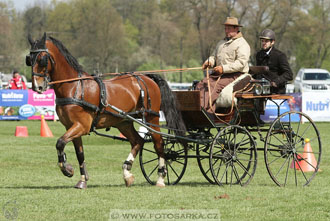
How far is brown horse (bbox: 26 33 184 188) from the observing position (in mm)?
9203

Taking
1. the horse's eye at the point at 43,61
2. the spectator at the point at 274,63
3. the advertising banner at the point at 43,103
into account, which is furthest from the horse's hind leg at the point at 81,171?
the advertising banner at the point at 43,103

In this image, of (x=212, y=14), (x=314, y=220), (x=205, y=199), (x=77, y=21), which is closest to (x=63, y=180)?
(x=205, y=199)

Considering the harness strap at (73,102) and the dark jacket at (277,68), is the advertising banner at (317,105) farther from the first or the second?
the harness strap at (73,102)

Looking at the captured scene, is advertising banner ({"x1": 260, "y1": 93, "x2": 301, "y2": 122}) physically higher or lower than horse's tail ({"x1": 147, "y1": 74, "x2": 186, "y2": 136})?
lower

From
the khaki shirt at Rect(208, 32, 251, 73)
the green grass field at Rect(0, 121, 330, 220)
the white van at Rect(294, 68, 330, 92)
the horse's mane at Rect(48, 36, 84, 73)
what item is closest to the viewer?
the green grass field at Rect(0, 121, 330, 220)

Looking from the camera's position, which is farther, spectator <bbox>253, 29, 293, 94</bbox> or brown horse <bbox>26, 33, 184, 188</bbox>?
spectator <bbox>253, 29, 293, 94</bbox>

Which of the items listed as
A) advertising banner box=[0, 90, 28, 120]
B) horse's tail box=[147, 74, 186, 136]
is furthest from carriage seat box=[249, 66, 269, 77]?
advertising banner box=[0, 90, 28, 120]

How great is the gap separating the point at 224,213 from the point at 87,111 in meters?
2.88

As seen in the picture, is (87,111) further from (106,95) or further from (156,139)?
(156,139)

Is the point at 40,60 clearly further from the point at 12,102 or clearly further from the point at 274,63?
the point at 12,102

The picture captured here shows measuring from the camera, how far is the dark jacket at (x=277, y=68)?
10.4 m

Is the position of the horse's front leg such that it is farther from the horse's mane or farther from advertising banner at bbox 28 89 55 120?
advertising banner at bbox 28 89 55 120

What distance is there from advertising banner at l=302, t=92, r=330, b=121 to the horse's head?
18.7 m

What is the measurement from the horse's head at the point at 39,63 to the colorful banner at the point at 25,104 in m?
17.7
